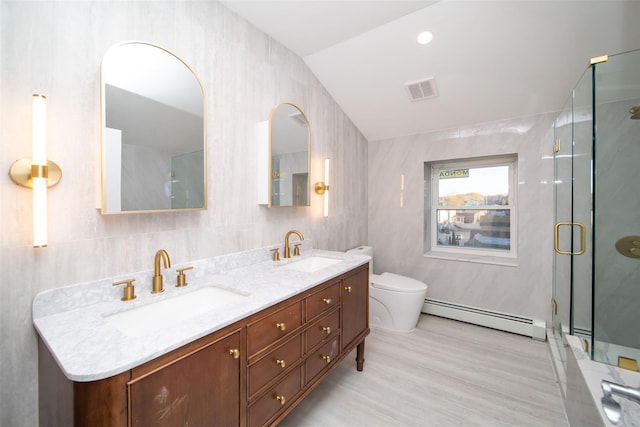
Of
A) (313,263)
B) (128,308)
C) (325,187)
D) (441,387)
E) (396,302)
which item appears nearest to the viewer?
(128,308)

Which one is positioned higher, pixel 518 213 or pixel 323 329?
pixel 518 213

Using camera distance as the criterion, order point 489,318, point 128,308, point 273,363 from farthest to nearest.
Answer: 1. point 489,318
2. point 273,363
3. point 128,308

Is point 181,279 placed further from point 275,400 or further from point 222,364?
point 275,400

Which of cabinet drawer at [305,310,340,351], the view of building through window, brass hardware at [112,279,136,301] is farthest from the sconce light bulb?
the view of building through window

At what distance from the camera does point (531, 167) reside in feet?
8.19

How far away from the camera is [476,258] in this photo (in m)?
2.85

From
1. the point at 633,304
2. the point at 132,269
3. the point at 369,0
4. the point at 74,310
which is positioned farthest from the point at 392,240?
the point at 74,310

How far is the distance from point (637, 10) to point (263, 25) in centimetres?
225

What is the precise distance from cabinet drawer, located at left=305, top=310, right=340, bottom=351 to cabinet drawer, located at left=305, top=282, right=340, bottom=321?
6 cm

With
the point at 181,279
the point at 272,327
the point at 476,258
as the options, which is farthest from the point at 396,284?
the point at 181,279

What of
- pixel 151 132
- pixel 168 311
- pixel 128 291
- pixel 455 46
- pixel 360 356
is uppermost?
pixel 455 46

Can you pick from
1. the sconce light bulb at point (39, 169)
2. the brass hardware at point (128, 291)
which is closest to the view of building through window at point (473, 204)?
the brass hardware at point (128, 291)

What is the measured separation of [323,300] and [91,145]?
4.21ft

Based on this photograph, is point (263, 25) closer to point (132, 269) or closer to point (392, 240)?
point (132, 269)
